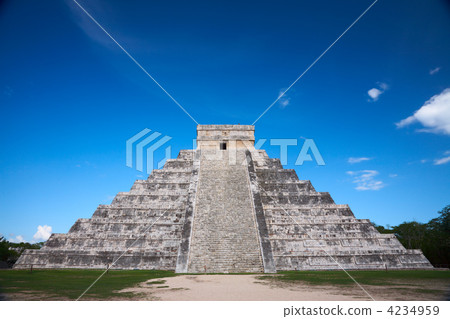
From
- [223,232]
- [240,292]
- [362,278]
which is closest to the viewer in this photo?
[240,292]

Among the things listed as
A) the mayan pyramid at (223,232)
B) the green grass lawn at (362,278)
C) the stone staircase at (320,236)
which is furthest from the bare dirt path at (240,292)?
the stone staircase at (320,236)

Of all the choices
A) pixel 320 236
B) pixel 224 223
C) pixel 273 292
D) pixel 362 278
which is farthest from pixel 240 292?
pixel 320 236

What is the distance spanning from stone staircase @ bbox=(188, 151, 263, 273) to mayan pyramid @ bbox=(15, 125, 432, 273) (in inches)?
1.7

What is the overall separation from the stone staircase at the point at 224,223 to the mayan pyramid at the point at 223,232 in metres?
0.04

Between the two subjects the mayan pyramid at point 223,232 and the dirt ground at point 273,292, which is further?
the mayan pyramid at point 223,232

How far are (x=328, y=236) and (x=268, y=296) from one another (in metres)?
8.41

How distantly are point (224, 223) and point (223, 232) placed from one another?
2.16 ft

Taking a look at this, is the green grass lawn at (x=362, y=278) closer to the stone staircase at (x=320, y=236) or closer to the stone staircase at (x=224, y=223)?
the stone staircase at (x=224, y=223)

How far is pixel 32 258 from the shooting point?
1228 cm

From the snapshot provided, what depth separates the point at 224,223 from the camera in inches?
513

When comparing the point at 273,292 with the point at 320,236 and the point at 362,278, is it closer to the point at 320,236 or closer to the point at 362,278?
the point at 362,278

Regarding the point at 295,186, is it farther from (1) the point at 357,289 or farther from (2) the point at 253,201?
(1) the point at 357,289

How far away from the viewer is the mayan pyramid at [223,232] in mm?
11688

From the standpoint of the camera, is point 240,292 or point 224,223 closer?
point 240,292
